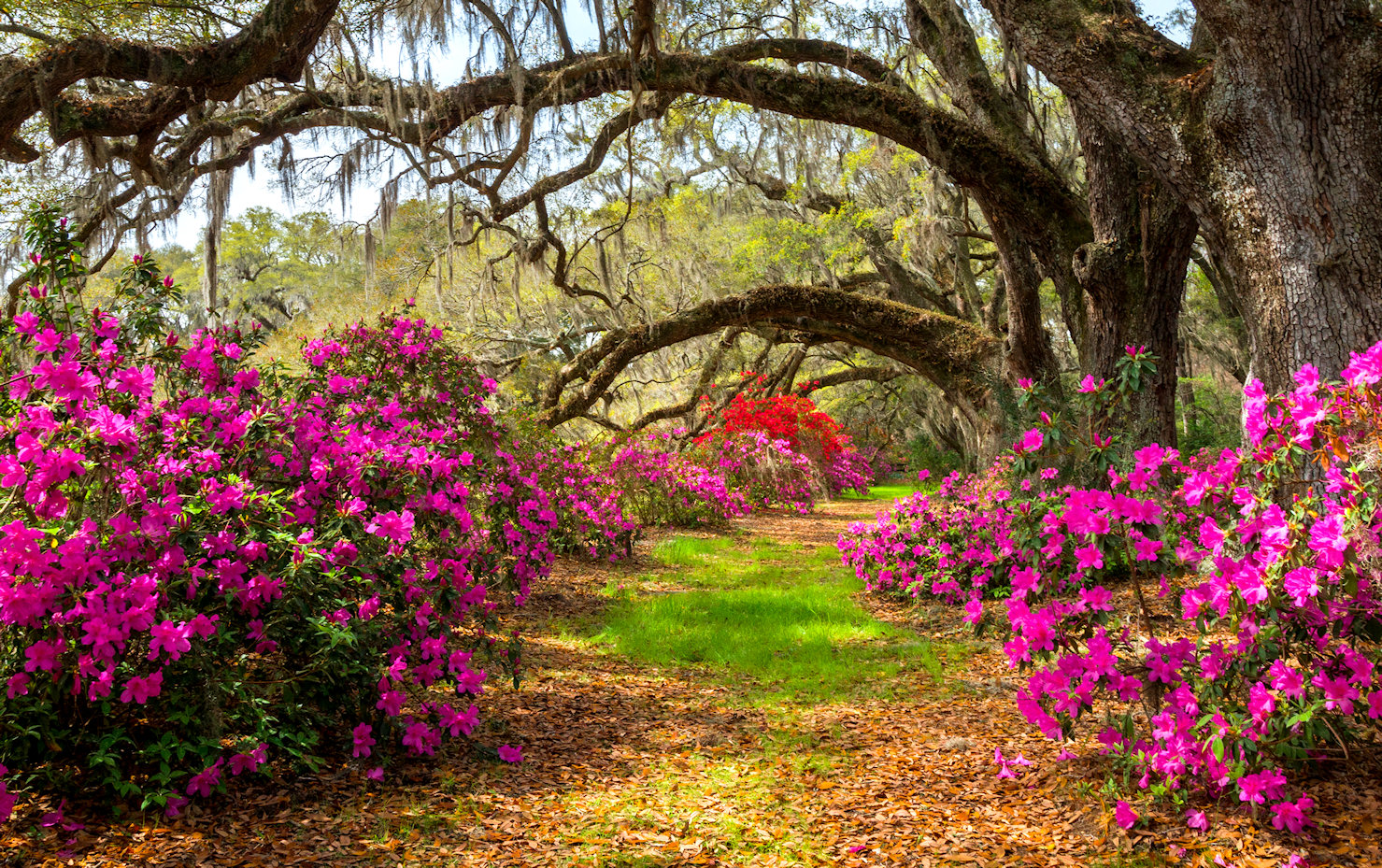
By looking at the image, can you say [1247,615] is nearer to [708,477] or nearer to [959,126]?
→ [959,126]

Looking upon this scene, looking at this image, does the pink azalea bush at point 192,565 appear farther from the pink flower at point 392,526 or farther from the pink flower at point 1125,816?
the pink flower at point 1125,816

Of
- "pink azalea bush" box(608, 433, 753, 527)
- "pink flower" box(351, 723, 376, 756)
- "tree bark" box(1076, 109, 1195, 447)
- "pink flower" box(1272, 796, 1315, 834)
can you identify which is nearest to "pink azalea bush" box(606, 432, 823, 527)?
"pink azalea bush" box(608, 433, 753, 527)

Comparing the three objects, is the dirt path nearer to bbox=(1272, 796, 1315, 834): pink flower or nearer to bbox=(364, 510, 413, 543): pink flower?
bbox=(1272, 796, 1315, 834): pink flower

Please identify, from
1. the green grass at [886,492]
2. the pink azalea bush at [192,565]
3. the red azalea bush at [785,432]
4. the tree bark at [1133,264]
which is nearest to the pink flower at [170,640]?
the pink azalea bush at [192,565]

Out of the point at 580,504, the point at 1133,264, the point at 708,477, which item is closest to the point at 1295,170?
the point at 1133,264

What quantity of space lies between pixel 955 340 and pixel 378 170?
551 cm

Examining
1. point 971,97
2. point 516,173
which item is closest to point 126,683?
point 971,97

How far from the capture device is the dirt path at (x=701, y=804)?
8.01 feet

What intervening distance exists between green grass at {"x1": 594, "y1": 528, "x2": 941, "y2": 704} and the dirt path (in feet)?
1.22

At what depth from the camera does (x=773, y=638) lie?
17.4ft

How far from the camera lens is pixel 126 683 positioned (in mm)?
2570

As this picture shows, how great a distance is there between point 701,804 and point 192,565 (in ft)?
5.97

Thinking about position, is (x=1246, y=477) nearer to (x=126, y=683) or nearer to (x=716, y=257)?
(x=126, y=683)

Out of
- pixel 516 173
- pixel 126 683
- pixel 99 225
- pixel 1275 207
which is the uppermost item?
pixel 516 173
